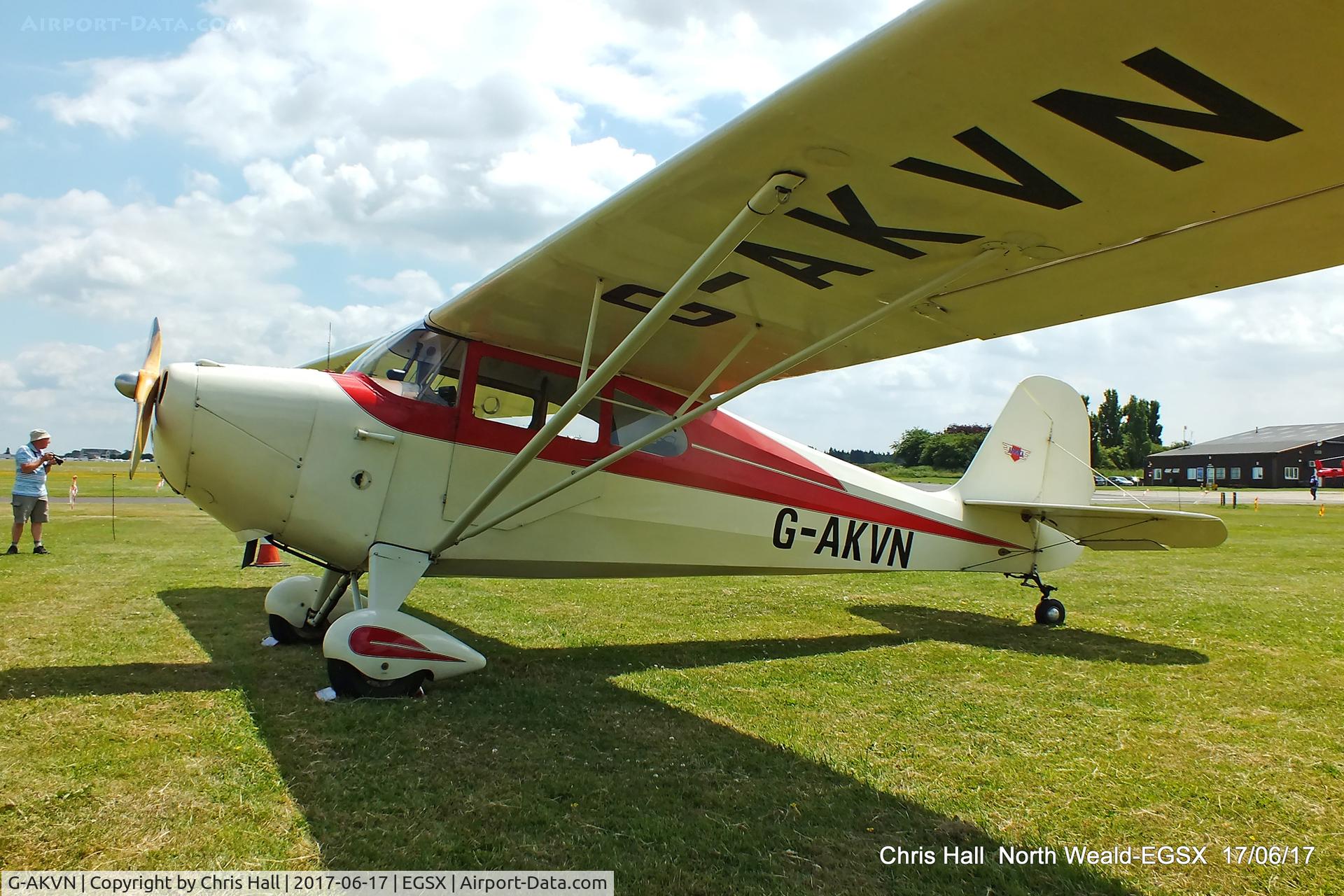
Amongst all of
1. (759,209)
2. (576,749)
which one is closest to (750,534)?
(576,749)

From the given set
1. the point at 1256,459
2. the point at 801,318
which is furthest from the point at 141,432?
the point at 1256,459

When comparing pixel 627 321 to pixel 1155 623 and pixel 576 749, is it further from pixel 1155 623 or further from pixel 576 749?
pixel 1155 623

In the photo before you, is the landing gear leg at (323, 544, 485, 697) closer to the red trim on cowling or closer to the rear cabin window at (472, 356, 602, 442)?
the red trim on cowling

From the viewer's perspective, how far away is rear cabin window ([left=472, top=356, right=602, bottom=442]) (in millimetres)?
5043

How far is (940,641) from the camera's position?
6184 millimetres

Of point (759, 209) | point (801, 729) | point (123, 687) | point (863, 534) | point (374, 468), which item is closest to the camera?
point (759, 209)

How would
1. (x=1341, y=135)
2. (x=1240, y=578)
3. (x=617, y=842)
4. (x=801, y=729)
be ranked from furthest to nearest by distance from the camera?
(x=1240, y=578) < (x=801, y=729) < (x=617, y=842) < (x=1341, y=135)

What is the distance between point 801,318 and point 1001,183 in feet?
5.64

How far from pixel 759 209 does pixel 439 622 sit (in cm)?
480

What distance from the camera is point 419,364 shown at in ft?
16.2

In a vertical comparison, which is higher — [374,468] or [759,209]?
[759,209]

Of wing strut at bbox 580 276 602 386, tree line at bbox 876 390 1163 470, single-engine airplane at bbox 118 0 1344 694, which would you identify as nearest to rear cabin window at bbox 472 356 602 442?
single-engine airplane at bbox 118 0 1344 694

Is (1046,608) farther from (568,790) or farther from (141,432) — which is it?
(141,432)

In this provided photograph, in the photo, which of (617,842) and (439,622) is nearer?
(617,842)
